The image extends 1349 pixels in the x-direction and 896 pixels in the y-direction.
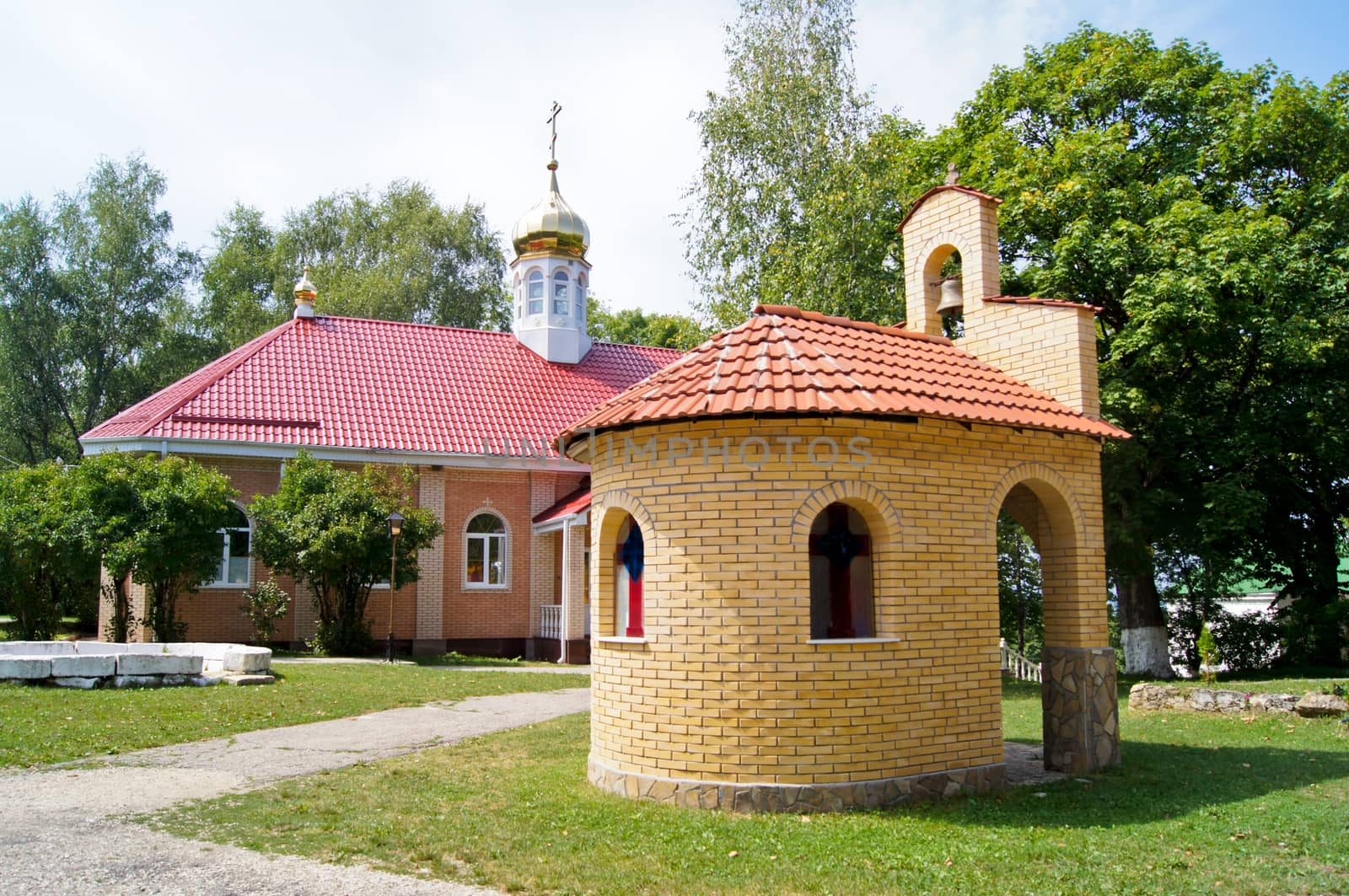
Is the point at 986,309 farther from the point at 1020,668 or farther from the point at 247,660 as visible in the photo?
the point at 1020,668

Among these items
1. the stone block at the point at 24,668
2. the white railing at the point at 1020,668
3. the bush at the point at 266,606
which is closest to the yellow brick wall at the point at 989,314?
the stone block at the point at 24,668

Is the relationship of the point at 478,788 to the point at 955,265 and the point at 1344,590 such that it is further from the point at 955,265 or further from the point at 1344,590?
the point at 1344,590

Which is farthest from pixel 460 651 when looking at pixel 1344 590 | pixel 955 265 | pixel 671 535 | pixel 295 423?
pixel 1344 590

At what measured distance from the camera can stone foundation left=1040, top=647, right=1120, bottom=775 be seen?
9.28 meters

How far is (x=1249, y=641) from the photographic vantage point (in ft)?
78.0

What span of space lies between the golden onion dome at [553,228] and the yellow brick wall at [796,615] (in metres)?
19.1

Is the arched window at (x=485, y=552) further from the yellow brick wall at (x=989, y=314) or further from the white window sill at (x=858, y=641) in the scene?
the white window sill at (x=858, y=641)

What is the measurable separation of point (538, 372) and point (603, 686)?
17.7 m

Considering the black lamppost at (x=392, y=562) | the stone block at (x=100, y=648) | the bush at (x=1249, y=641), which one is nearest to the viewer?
the stone block at (x=100, y=648)

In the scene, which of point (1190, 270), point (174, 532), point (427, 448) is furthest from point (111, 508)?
point (1190, 270)

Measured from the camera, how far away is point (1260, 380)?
1820cm

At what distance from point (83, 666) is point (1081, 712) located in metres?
12.6

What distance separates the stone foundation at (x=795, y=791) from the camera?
7.71 meters

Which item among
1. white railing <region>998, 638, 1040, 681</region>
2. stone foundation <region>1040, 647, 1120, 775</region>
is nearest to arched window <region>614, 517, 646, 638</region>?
stone foundation <region>1040, 647, 1120, 775</region>
